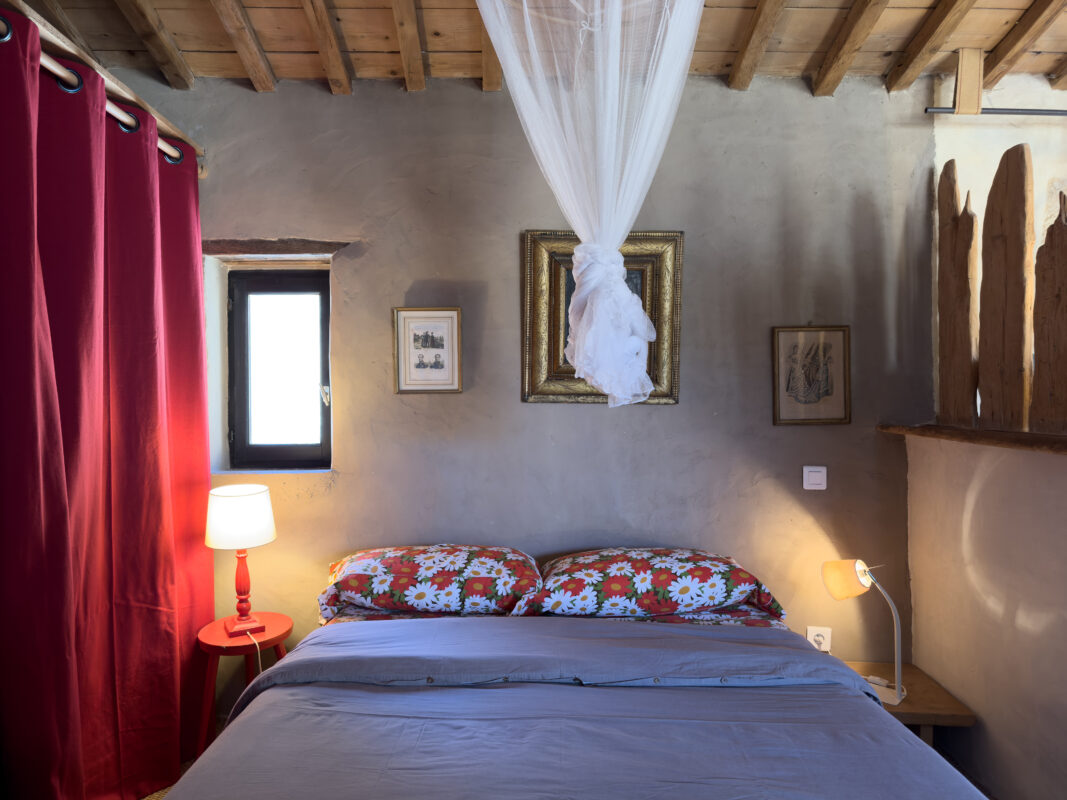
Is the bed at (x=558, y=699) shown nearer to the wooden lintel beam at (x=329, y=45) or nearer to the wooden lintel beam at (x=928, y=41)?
the wooden lintel beam at (x=329, y=45)

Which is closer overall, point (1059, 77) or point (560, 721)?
point (560, 721)

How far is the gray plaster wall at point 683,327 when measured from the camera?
2.61m

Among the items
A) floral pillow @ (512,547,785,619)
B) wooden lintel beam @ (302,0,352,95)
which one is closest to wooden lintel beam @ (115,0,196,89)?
wooden lintel beam @ (302,0,352,95)

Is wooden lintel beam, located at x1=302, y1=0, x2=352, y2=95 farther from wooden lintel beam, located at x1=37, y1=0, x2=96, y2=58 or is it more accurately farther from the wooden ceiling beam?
wooden lintel beam, located at x1=37, y1=0, x2=96, y2=58

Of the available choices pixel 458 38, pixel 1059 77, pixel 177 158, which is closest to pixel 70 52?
pixel 177 158

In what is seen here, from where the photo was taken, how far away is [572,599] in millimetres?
2174

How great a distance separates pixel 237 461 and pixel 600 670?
1.85m

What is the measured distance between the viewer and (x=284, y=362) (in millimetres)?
2809

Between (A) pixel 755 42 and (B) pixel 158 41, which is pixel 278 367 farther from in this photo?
(A) pixel 755 42

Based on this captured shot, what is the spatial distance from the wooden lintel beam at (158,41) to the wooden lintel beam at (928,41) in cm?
268

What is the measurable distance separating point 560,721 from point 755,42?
2.30 meters

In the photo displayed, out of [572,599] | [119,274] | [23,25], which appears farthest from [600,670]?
[23,25]

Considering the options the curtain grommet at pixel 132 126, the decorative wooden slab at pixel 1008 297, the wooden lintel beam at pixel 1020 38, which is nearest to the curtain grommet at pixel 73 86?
the curtain grommet at pixel 132 126

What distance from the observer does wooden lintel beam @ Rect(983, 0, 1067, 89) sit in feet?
7.38
